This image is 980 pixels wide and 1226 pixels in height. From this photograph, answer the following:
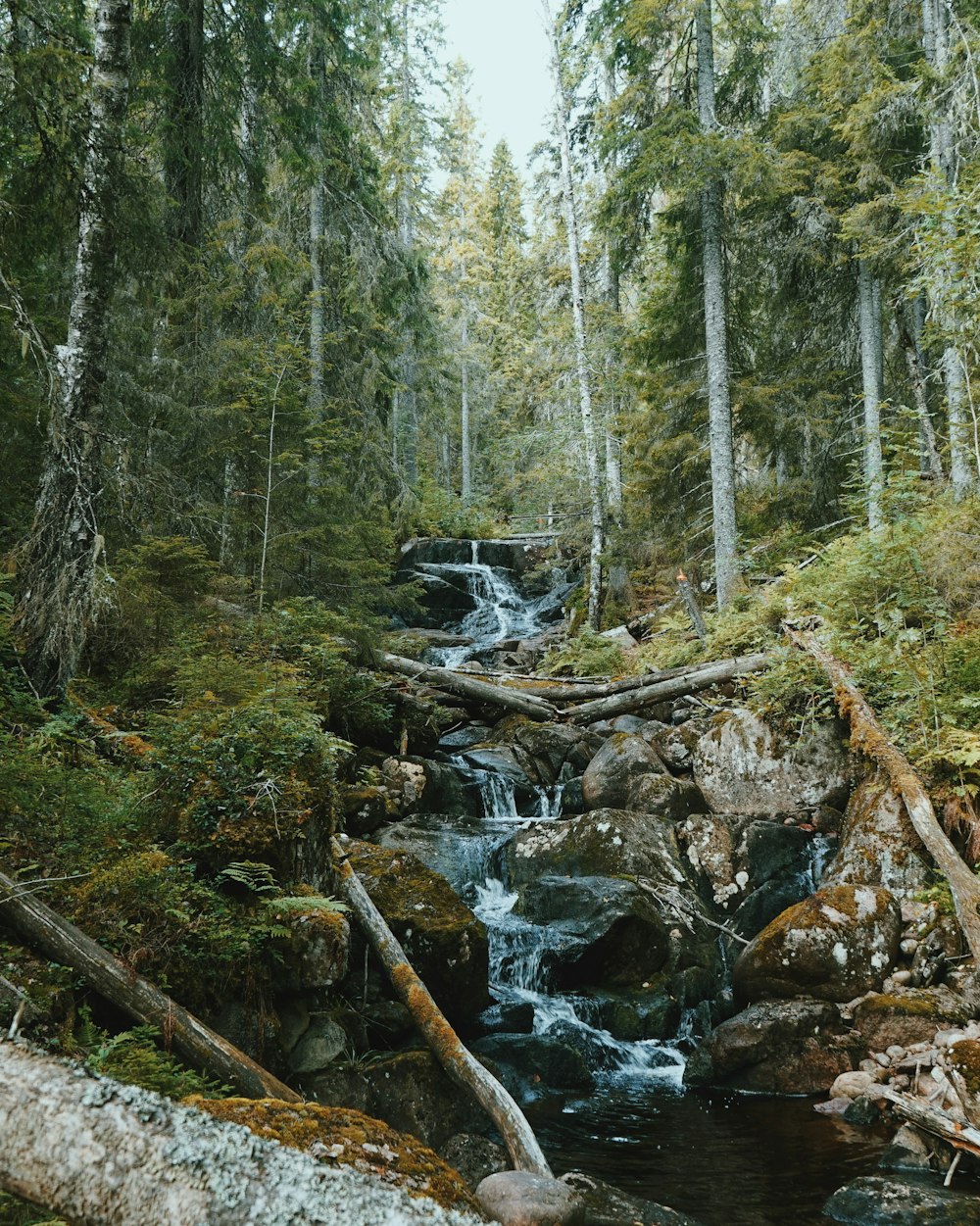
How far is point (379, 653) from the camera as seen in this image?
1179 centimetres

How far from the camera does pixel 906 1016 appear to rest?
19.7ft

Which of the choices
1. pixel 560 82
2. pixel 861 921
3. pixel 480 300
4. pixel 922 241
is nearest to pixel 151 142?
pixel 922 241

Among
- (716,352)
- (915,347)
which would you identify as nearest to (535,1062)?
(716,352)

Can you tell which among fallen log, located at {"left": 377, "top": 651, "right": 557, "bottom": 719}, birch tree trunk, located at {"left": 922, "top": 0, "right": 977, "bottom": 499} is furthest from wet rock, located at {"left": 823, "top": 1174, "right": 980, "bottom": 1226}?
birch tree trunk, located at {"left": 922, "top": 0, "right": 977, "bottom": 499}

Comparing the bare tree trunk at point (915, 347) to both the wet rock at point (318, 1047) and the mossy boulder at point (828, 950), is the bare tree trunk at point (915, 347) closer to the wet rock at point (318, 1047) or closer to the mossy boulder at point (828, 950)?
the mossy boulder at point (828, 950)

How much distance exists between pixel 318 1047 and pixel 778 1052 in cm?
389

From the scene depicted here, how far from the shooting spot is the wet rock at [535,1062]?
20.3 ft

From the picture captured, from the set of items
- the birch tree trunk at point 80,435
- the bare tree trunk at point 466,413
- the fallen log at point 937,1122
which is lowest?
the fallen log at point 937,1122

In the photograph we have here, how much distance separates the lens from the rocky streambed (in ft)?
16.2

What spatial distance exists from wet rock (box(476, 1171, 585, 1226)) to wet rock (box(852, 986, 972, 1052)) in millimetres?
3684

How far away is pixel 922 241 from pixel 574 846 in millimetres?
9229

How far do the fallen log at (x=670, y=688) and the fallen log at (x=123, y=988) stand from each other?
27.5 ft

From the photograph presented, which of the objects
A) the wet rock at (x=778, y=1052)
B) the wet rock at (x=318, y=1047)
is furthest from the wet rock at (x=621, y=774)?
the wet rock at (x=318, y=1047)

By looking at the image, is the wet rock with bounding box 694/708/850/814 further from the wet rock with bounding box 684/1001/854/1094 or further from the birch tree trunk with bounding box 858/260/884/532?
the birch tree trunk with bounding box 858/260/884/532
